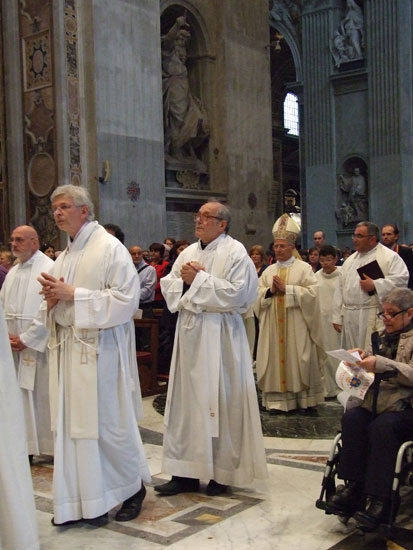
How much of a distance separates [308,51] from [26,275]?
18192 mm

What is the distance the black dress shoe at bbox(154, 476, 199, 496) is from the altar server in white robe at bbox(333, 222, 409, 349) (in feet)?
8.54

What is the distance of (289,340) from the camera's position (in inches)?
312

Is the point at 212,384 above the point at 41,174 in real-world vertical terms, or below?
below

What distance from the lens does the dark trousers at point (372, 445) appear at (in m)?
4.19

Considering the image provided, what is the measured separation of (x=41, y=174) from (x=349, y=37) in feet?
42.7

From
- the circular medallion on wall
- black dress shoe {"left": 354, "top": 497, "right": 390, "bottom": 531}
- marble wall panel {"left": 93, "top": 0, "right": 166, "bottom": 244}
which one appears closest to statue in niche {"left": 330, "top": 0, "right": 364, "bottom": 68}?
marble wall panel {"left": 93, "top": 0, "right": 166, "bottom": 244}

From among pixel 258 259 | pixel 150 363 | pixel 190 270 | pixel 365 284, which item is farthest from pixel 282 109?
pixel 190 270

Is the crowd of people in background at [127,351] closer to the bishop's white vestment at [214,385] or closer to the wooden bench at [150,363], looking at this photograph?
the bishop's white vestment at [214,385]

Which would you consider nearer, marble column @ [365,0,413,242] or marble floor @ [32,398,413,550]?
marble floor @ [32,398,413,550]

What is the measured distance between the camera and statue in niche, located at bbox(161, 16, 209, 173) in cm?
1379

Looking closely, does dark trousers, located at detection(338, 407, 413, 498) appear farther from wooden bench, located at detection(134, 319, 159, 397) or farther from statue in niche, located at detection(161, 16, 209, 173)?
statue in niche, located at detection(161, 16, 209, 173)

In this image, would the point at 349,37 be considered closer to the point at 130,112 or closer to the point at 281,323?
the point at 130,112

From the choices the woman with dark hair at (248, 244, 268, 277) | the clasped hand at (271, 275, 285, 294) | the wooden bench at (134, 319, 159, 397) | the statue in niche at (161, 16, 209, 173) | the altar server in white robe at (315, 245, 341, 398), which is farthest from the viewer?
the statue in niche at (161, 16, 209, 173)

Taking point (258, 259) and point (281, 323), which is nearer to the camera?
point (281, 323)
